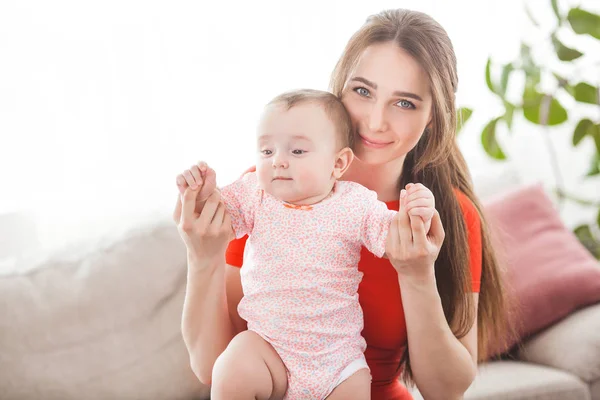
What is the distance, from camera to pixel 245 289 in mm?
1315

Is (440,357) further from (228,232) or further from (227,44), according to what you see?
(227,44)

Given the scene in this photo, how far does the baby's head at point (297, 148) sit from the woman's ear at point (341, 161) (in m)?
0.02

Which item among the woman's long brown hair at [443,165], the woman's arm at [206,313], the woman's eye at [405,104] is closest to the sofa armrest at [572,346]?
the woman's long brown hair at [443,165]

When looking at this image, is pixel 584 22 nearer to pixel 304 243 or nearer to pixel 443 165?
pixel 443 165

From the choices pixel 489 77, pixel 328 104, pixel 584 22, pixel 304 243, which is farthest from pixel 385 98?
pixel 584 22

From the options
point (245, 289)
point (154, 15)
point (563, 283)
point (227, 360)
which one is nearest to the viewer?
point (227, 360)

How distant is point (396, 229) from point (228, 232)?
0.32m

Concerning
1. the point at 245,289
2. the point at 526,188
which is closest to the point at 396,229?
the point at 245,289

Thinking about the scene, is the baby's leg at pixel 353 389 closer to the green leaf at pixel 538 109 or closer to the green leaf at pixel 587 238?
the green leaf at pixel 538 109

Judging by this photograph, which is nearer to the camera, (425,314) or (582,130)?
(425,314)

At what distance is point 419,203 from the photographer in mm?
1223

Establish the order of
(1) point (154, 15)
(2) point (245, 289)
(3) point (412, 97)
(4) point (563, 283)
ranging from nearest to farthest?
(2) point (245, 289), (3) point (412, 97), (4) point (563, 283), (1) point (154, 15)

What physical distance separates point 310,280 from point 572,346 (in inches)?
51.5

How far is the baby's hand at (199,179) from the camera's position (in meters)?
1.26
